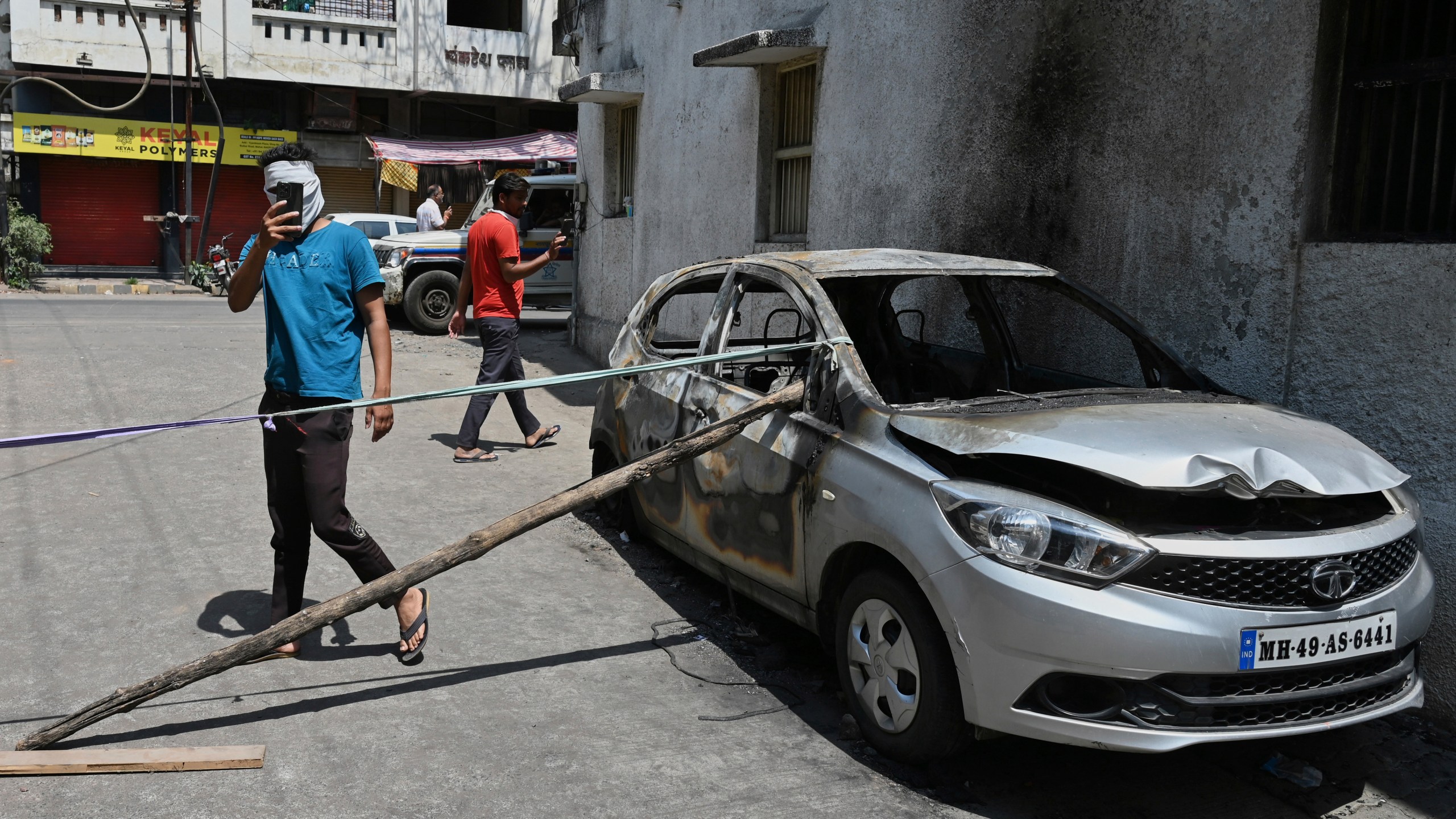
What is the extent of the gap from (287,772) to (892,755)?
1846 millimetres

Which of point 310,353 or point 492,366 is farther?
point 492,366

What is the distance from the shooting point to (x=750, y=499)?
15.1 ft

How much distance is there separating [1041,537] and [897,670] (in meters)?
0.69

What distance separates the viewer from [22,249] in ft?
71.3

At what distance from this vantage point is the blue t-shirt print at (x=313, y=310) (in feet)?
14.1

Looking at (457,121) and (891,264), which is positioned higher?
(457,121)

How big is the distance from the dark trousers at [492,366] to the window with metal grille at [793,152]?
8.01 feet

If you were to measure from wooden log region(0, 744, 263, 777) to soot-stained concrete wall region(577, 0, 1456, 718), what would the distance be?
416 cm

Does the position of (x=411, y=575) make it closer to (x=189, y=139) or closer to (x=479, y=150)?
(x=479, y=150)

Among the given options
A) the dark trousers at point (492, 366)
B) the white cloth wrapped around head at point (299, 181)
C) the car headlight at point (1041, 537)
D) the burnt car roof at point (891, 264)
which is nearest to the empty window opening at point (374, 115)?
the dark trousers at point (492, 366)

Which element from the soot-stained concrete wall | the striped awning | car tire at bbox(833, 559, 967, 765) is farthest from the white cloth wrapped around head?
the striped awning

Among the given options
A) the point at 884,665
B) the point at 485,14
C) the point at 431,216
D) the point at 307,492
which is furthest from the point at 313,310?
the point at 485,14

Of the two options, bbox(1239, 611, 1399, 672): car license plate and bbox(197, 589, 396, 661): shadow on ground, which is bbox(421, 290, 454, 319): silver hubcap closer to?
bbox(197, 589, 396, 661): shadow on ground

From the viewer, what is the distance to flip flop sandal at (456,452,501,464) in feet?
26.6
